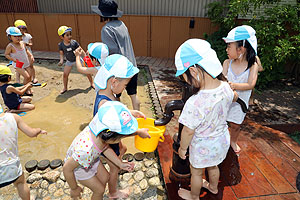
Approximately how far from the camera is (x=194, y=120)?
1691 mm

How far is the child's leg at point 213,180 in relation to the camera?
2100mm

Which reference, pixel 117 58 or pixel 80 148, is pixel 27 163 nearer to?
pixel 80 148

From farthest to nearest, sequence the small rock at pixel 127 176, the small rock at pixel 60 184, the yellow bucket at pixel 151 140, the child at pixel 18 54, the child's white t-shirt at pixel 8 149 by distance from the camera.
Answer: the child at pixel 18 54 < the small rock at pixel 127 176 < the small rock at pixel 60 184 < the yellow bucket at pixel 151 140 < the child's white t-shirt at pixel 8 149

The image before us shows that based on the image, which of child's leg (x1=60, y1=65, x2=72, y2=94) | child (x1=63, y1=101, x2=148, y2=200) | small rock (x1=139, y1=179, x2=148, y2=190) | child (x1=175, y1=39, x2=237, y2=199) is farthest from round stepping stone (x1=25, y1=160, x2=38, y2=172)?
child's leg (x1=60, y1=65, x2=72, y2=94)

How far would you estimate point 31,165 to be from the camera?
2898mm

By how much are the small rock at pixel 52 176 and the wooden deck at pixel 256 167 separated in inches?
56.0

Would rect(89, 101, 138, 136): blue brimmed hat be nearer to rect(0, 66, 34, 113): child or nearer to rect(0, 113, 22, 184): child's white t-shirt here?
rect(0, 113, 22, 184): child's white t-shirt

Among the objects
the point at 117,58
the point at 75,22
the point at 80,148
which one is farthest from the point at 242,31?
the point at 75,22

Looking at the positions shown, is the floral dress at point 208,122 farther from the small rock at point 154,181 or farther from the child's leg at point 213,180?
the small rock at point 154,181

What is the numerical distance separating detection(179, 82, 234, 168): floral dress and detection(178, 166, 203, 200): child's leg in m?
0.13

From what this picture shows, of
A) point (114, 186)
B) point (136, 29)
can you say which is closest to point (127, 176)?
point (114, 186)

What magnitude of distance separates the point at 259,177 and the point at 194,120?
4.77ft

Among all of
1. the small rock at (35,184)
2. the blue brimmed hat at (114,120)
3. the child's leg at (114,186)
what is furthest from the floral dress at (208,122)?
the small rock at (35,184)

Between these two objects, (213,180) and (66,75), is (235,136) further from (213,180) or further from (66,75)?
(66,75)
